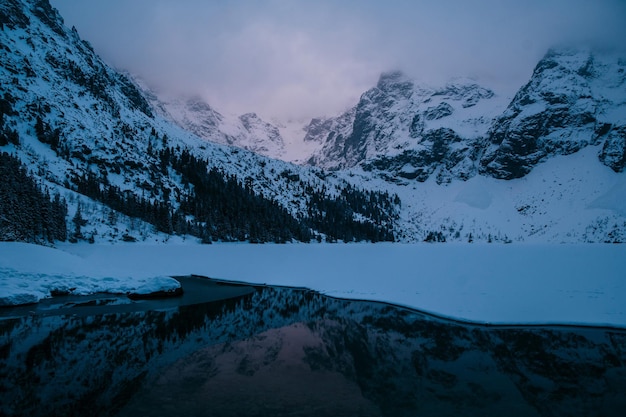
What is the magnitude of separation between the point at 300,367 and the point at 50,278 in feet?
101

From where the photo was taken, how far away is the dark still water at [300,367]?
539 inches

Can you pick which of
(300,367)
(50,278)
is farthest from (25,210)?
(300,367)

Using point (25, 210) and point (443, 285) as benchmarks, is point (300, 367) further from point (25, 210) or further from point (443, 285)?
point (25, 210)

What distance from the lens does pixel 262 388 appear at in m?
15.3

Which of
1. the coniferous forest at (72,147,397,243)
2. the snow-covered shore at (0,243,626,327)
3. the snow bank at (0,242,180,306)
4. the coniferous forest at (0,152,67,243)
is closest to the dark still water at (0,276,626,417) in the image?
the snow-covered shore at (0,243,626,327)

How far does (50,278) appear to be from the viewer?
3556 centimetres

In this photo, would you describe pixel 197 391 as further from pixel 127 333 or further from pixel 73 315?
pixel 73 315

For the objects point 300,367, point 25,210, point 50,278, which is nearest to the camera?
point 300,367

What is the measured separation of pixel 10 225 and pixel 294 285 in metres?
59.6

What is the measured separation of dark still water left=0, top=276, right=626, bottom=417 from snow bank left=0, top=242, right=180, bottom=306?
667cm

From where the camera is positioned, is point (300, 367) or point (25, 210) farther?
point (25, 210)

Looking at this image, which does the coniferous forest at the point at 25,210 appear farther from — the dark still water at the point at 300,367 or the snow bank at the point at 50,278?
the dark still water at the point at 300,367

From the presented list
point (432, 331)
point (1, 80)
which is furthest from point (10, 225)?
point (1, 80)

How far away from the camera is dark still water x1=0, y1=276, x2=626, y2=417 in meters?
13.7
